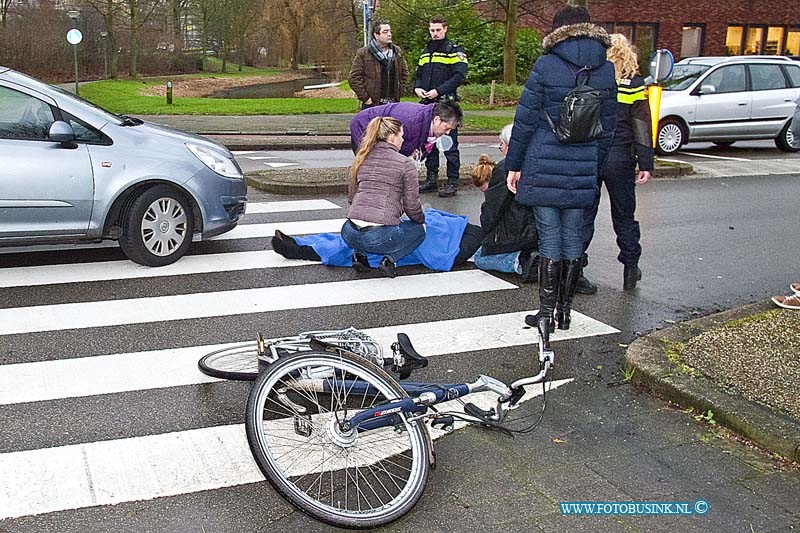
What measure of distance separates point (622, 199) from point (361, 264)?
7.34ft

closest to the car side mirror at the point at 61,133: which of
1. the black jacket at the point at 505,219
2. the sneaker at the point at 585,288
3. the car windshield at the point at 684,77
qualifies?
the black jacket at the point at 505,219

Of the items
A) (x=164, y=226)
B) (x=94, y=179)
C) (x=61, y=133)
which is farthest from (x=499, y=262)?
(x=61, y=133)

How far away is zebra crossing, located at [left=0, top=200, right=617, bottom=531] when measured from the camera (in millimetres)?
4051

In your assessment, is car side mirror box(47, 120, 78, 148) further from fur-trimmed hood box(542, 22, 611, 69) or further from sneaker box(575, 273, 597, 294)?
sneaker box(575, 273, 597, 294)

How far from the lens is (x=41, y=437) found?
14.4 feet

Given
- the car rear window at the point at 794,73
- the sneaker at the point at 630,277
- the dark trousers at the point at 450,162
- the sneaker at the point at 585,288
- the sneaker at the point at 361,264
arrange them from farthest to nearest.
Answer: the car rear window at the point at 794,73 < the dark trousers at the point at 450,162 < the sneaker at the point at 361,264 < the sneaker at the point at 630,277 < the sneaker at the point at 585,288

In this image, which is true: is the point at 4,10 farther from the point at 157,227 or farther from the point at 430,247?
the point at 430,247

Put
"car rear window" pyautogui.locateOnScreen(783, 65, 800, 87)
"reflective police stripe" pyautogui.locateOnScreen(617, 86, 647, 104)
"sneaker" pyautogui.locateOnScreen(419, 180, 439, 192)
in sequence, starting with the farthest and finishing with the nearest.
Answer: "car rear window" pyautogui.locateOnScreen(783, 65, 800, 87)
"sneaker" pyautogui.locateOnScreen(419, 180, 439, 192)
"reflective police stripe" pyautogui.locateOnScreen(617, 86, 647, 104)

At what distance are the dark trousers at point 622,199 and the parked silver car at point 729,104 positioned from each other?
1034cm

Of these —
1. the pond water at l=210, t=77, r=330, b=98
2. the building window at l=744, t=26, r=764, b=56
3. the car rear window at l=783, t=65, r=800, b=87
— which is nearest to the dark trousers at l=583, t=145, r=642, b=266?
the car rear window at l=783, t=65, r=800, b=87

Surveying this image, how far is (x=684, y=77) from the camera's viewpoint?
58.2 feet

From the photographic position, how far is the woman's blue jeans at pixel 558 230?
5.91 m

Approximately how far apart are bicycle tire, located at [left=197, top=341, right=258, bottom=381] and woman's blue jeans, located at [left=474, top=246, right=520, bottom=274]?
3156 millimetres

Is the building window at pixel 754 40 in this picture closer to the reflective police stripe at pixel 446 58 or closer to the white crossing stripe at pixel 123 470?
the reflective police stripe at pixel 446 58
